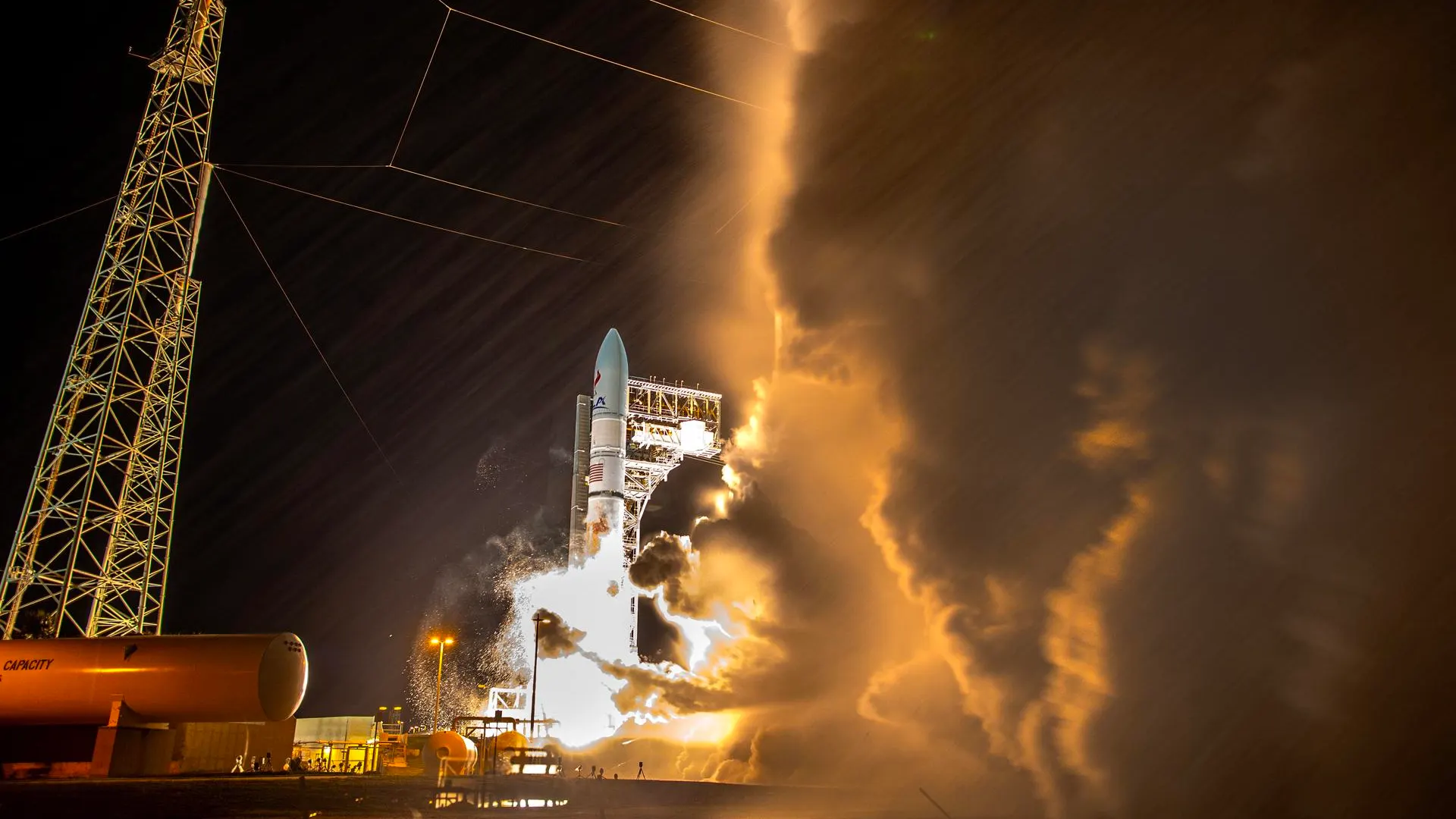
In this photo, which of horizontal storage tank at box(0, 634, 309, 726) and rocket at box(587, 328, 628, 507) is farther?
rocket at box(587, 328, 628, 507)

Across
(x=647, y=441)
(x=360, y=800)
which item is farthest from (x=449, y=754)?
(x=647, y=441)

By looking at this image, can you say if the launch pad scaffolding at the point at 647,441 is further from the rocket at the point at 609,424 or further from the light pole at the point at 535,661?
the light pole at the point at 535,661

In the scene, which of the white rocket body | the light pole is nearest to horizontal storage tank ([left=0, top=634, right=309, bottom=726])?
the light pole

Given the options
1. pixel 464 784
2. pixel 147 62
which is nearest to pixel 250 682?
pixel 464 784

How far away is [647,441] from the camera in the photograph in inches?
2719

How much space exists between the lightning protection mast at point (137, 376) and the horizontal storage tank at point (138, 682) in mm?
18406

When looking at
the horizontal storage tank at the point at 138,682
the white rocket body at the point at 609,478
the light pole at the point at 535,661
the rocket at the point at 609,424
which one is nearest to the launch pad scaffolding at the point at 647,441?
the white rocket body at the point at 609,478

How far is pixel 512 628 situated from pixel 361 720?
65.8ft

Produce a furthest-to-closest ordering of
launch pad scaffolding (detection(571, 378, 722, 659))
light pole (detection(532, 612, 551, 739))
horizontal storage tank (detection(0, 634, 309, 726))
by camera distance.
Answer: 1. launch pad scaffolding (detection(571, 378, 722, 659))
2. light pole (detection(532, 612, 551, 739))
3. horizontal storage tank (detection(0, 634, 309, 726))

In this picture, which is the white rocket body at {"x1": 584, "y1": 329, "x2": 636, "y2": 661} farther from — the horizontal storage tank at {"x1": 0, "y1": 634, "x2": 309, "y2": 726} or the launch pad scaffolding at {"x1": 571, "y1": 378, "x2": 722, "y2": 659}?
the horizontal storage tank at {"x1": 0, "y1": 634, "x2": 309, "y2": 726}

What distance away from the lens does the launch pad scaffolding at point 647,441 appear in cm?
6938

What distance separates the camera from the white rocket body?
66188 millimetres

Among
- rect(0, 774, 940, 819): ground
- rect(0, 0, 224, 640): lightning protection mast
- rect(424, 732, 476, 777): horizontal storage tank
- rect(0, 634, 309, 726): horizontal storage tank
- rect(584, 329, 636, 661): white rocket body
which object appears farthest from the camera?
rect(584, 329, 636, 661): white rocket body

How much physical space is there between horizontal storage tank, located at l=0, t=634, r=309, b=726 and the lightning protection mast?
60.4 ft
